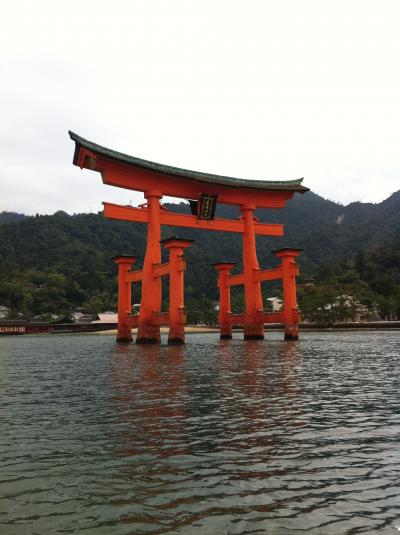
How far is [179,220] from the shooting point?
31062 millimetres

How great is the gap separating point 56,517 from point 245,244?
30.6m

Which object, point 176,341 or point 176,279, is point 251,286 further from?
point 176,279

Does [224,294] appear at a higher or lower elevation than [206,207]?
lower

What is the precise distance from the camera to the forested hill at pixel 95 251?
273 feet

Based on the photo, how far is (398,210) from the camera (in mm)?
129375

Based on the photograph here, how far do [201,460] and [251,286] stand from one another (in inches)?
1123

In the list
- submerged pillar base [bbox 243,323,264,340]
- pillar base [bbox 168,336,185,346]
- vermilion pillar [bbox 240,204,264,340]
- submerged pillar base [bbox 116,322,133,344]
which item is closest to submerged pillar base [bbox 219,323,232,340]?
vermilion pillar [bbox 240,204,264,340]

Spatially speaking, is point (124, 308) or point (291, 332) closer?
point (291, 332)

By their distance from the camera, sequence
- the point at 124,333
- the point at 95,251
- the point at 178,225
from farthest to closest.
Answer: the point at 95,251 < the point at 124,333 < the point at 178,225

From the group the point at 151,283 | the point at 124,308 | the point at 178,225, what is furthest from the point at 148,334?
the point at 178,225

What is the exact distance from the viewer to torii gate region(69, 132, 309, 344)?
27.4 meters

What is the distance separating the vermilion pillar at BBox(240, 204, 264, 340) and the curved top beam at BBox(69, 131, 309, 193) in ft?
6.24

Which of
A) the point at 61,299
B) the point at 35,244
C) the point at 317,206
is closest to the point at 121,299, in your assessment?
the point at 61,299

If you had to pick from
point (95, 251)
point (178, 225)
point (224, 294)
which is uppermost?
point (95, 251)
